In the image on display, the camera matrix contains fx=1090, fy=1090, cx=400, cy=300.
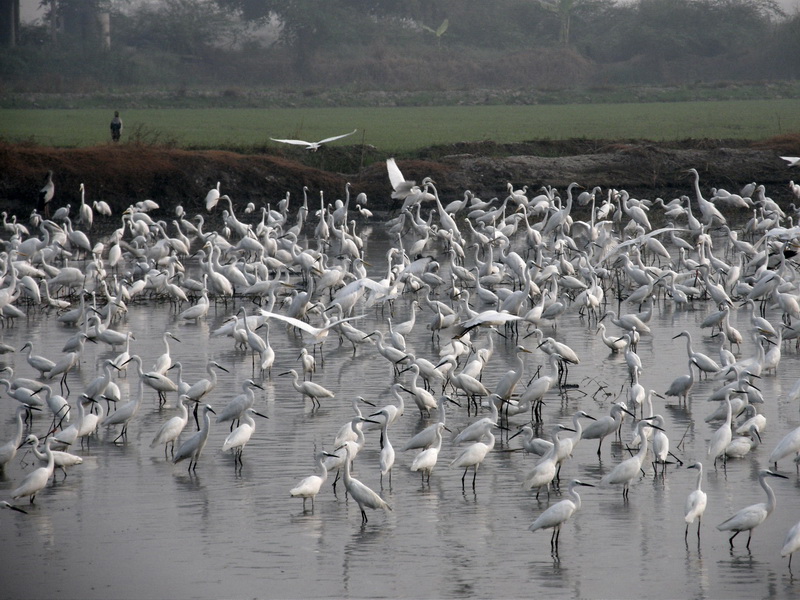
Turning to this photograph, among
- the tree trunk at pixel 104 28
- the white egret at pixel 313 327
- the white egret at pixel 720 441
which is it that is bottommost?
the white egret at pixel 720 441

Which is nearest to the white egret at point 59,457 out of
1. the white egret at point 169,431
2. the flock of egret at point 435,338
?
the flock of egret at point 435,338

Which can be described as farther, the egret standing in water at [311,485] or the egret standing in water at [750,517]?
the egret standing in water at [311,485]

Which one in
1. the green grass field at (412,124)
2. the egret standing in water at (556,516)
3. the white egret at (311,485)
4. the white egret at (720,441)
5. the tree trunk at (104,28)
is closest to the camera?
the egret standing in water at (556,516)

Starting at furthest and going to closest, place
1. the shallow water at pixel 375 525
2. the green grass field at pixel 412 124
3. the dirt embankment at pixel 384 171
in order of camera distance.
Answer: the green grass field at pixel 412 124
the dirt embankment at pixel 384 171
the shallow water at pixel 375 525

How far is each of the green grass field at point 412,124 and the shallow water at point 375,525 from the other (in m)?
24.3

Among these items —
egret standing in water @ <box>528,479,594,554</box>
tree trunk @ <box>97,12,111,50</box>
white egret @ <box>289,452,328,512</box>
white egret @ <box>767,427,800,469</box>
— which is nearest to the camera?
egret standing in water @ <box>528,479,594,554</box>

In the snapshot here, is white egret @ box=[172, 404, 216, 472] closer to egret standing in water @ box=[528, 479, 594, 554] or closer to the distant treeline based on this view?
egret standing in water @ box=[528, 479, 594, 554]

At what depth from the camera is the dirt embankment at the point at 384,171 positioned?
30.7 meters

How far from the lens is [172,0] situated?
83.8 m

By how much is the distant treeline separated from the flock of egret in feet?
153

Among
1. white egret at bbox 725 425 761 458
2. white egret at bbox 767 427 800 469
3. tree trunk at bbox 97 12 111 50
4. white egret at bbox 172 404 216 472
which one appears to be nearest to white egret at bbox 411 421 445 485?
white egret at bbox 172 404 216 472

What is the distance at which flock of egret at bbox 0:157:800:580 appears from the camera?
408 inches

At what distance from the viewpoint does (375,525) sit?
9297 mm

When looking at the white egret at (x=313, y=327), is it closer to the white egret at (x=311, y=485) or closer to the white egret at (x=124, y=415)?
the white egret at (x=124, y=415)
